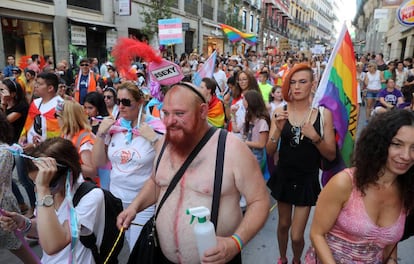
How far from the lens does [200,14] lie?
2895 cm

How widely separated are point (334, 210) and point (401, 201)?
1.25 feet

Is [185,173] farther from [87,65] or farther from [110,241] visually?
[87,65]

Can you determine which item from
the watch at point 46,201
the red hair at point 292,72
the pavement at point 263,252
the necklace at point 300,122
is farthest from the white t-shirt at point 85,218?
the red hair at point 292,72

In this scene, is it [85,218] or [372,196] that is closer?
[372,196]

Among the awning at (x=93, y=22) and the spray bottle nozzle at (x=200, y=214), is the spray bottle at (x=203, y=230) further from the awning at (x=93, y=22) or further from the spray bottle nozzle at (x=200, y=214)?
the awning at (x=93, y=22)

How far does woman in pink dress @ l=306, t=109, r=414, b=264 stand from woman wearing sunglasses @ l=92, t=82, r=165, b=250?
1.48m

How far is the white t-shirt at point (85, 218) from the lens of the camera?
1986 mm

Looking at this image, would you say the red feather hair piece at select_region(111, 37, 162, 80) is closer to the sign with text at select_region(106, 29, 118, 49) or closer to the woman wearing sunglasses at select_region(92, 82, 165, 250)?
the woman wearing sunglasses at select_region(92, 82, 165, 250)

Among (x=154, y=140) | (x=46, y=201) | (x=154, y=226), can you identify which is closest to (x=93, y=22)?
(x=154, y=140)

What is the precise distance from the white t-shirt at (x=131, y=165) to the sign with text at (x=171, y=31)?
314 inches

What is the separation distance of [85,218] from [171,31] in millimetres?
9237

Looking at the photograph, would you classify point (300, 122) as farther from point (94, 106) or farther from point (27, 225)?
point (94, 106)

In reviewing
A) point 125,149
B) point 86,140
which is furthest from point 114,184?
point 86,140

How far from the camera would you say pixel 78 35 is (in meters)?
15.9
